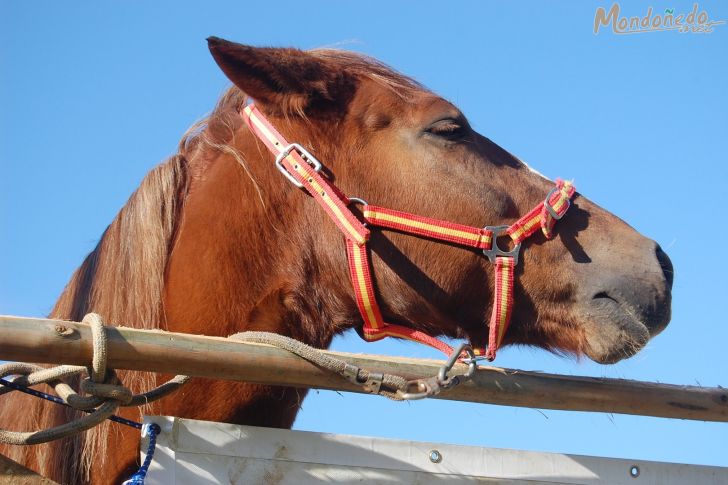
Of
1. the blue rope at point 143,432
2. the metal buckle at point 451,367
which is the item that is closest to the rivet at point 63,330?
the blue rope at point 143,432

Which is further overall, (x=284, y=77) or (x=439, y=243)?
(x=284, y=77)

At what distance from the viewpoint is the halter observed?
323 centimetres

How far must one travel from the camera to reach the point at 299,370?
2650mm

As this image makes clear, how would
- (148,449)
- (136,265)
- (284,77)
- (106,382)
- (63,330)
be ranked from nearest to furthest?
(63,330) < (106,382) < (148,449) < (136,265) < (284,77)

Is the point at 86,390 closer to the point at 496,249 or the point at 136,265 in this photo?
the point at 136,265

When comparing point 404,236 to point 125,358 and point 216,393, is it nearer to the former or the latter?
point 216,393

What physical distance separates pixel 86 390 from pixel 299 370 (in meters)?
0.64

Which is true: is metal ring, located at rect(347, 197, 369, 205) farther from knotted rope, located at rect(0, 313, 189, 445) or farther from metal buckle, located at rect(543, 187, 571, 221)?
knotted rope, located at rect(0, 313, 189, 445)

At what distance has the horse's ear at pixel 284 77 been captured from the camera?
3.33 meters

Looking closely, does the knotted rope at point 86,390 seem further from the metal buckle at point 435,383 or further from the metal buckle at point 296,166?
the metal buckle at point 296,166

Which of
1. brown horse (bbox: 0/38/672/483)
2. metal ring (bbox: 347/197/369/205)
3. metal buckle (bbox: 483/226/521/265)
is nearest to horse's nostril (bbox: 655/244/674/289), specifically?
brown horse (bbox: 0/38/672/483)

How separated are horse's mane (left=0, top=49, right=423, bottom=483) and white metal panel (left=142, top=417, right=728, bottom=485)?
39 centimetres

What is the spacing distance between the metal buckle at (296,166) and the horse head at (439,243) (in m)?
0.05

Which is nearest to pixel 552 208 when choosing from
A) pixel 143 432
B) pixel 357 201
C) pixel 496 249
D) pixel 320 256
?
pixel 496 249
